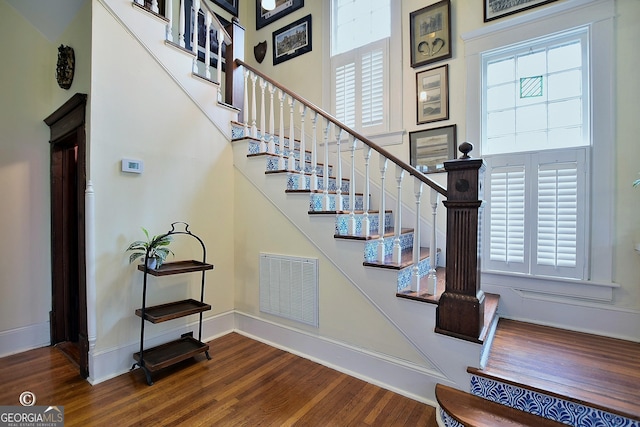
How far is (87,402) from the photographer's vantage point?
1.87m

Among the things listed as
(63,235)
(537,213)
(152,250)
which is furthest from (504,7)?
(63,235)

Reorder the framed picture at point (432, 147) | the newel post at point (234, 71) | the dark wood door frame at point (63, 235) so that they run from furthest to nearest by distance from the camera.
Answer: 1. the newel post at point (234, 71)
2. the framed picture at point (432, 147)
3. the dark wood door frame at point (63, 235)

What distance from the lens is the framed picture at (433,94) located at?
2839mm

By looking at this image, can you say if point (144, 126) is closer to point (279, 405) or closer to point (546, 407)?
point (279, 405)

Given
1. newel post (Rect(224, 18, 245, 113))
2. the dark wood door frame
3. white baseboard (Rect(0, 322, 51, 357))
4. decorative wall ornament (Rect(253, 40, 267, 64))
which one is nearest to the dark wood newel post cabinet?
the dark wood door frame

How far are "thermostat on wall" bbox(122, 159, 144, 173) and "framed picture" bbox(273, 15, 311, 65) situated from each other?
8.76 ft

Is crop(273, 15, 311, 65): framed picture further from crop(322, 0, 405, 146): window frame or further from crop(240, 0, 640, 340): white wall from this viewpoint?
crop(240, 0, 640, 340): white wall

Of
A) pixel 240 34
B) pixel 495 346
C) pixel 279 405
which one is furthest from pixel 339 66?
pixel 279 405

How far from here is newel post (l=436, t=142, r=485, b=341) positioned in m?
1.73

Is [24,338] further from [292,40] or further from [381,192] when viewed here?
[292,40]

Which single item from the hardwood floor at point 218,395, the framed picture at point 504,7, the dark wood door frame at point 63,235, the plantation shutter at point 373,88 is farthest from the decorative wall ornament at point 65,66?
the framed picture at point 504,7

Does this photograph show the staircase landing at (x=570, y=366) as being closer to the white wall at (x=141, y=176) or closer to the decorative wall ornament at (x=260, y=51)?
the white wall at (x=141, y=176)

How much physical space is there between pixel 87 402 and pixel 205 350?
0.76 meters

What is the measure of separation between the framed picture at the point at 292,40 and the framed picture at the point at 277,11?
21cm
